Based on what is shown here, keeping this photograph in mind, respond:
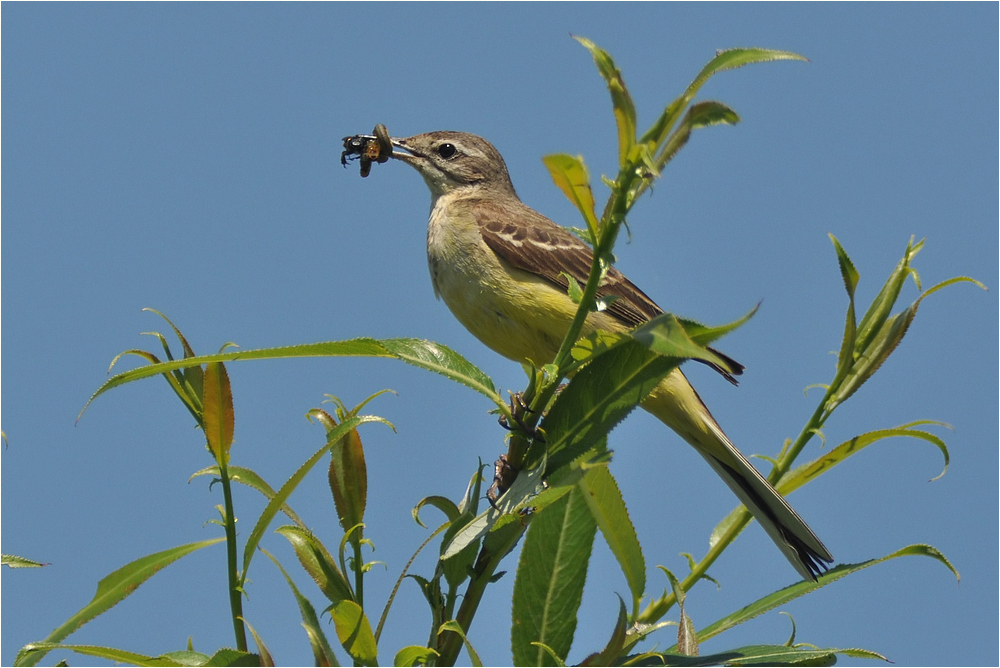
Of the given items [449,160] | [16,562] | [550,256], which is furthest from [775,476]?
[449,160]

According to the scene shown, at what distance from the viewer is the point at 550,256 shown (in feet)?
23.4

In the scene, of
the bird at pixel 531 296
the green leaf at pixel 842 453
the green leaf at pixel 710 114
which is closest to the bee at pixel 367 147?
the bird at pixel 531 296

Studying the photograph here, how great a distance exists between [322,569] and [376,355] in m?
0.64

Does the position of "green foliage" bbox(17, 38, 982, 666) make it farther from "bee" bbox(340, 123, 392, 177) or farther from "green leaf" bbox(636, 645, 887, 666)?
"bee" bbox(340, 123, 392, 177)

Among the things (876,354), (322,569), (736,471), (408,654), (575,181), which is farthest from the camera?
(736,471)

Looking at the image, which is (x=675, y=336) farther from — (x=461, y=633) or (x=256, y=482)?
(x=256, y=482)

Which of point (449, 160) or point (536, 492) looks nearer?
A: point (536, 492)

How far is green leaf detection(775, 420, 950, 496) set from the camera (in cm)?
342

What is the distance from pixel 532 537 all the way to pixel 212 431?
108cm

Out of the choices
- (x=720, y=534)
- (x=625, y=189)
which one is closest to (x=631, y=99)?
(x=625, y=189)

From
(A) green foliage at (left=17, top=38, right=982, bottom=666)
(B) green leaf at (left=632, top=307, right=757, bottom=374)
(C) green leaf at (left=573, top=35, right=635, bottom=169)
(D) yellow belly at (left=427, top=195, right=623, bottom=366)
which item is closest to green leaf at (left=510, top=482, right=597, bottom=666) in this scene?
(A) green foliage at (left=17, top=38, right=982, bottom=666)

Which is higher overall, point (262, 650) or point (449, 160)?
point (449, 160)

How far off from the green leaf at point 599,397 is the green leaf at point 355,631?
66 cm

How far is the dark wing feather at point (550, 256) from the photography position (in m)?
6.92
